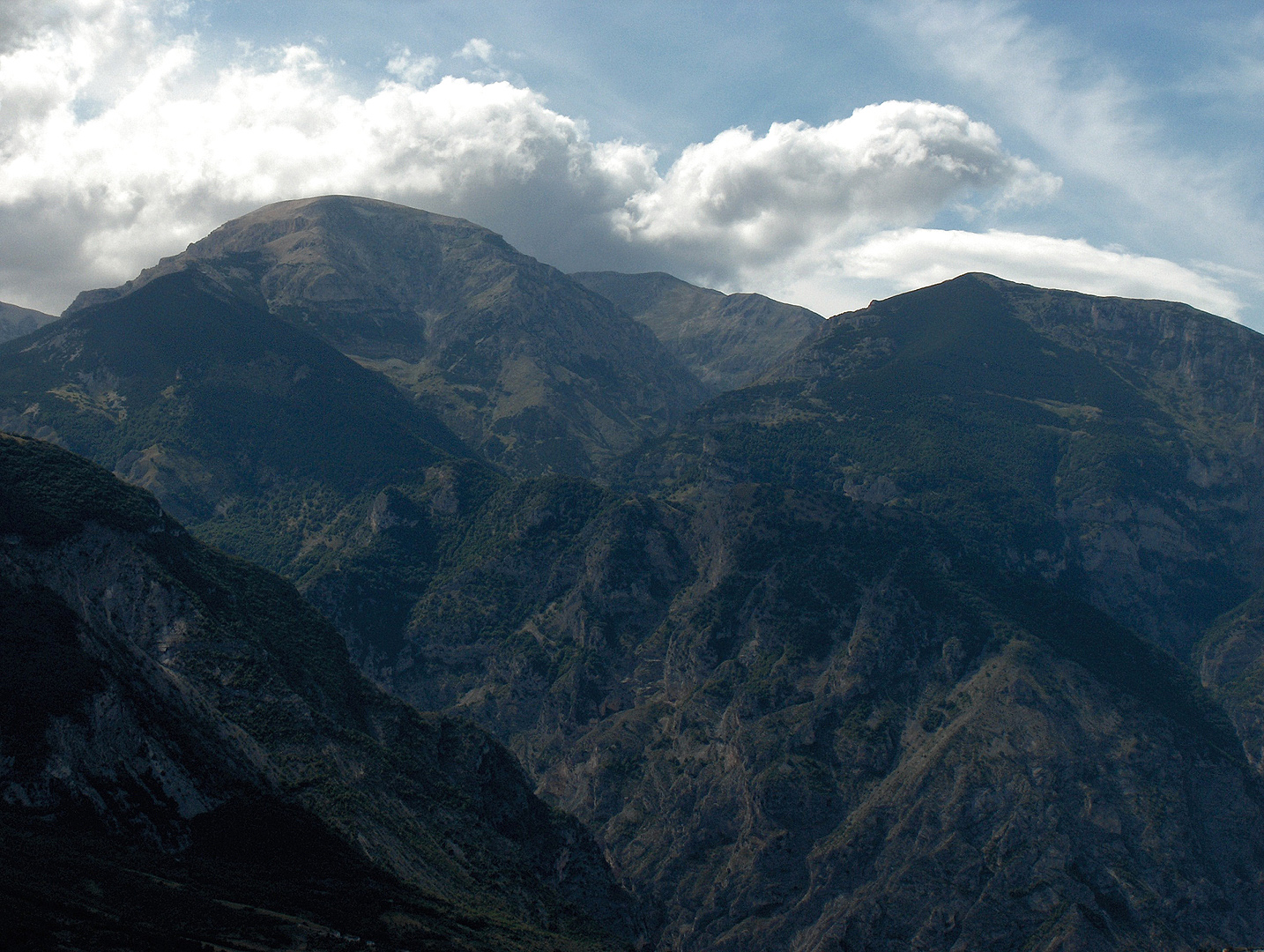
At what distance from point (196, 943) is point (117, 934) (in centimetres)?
958

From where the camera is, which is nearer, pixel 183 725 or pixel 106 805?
pixel 106 805

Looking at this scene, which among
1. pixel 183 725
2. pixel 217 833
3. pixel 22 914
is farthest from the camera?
pixel 183 725

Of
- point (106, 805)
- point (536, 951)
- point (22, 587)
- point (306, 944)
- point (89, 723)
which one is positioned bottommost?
point (536, 951)

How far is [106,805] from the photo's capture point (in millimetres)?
167875

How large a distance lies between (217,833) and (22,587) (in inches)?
2151

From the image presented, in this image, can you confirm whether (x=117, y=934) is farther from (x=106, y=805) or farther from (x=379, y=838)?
(x=379, y=838)

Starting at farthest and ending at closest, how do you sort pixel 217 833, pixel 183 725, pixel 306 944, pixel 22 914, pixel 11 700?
1. pixel 183 725
2. pixel 217 833
3. pixel 11 700
4. pixel 306 944
5. pixel 22 914

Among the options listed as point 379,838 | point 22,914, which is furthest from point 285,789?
point 22,914

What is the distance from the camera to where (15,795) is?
157500mm

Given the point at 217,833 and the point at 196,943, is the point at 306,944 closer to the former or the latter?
the point at 196,943

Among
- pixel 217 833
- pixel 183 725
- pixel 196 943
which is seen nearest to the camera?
pixel 196 943

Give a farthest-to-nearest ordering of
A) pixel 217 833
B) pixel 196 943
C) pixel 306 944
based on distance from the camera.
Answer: pixel 217 833
pixel 306 944
pixel 196 943

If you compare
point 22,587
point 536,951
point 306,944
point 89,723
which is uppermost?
point 22,587

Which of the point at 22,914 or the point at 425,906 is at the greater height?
the point at 22,914
